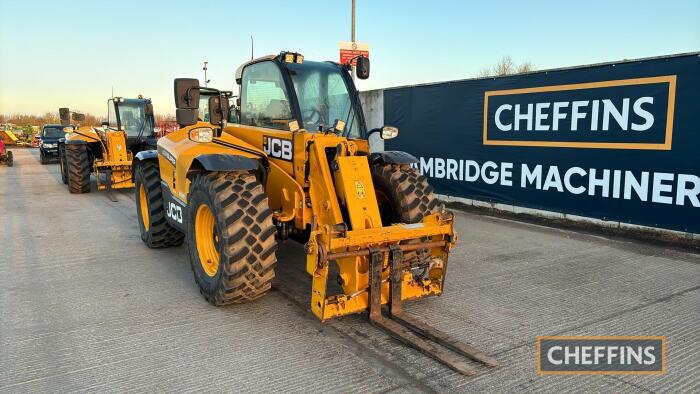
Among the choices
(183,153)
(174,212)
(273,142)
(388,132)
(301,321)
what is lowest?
(301,321)

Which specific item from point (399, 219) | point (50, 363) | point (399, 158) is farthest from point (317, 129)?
point (50, 363)

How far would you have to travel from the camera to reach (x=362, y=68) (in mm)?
4871

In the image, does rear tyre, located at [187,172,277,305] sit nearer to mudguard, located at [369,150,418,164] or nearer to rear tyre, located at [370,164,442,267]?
rear tyre, located at [370,164,442,267]

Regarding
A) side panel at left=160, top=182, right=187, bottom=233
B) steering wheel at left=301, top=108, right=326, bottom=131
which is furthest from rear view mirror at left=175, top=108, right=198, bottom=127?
steering wheel at left=301, top=108, right=326, bottom=131

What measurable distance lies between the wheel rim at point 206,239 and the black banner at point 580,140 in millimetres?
5889

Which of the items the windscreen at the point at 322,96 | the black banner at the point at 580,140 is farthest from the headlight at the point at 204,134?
the black banner at the point at 580,140

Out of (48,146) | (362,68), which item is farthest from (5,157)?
(362,68)

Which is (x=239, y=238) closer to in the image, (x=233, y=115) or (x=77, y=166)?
(x=233, y=115)

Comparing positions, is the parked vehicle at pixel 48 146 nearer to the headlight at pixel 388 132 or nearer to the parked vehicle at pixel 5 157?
the parked vehicle at pixel 5 157

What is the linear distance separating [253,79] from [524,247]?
13.6 ft

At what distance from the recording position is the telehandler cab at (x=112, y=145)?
11.6 meters

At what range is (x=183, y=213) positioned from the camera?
5379 millimetres

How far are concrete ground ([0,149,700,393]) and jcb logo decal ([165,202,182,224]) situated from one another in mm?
566

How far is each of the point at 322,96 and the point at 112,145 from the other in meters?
8.50
